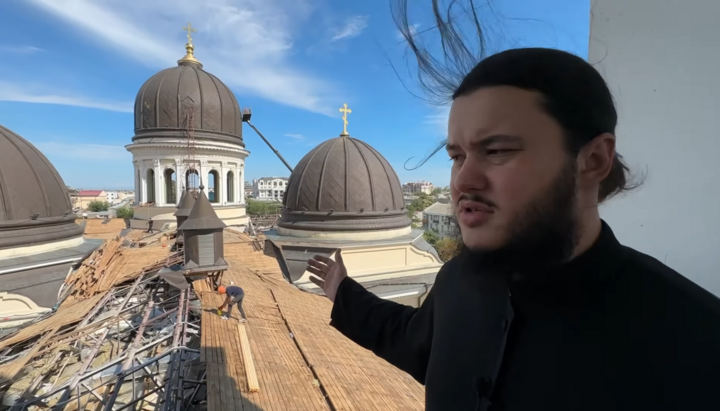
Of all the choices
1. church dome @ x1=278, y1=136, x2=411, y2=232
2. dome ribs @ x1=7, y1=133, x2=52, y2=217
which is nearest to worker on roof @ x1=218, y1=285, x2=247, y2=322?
dome ribs @ x1=7, y1=133, x2=52, y2=217

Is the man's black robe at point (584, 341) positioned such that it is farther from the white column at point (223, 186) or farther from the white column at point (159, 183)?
the white column at point (159, 183)

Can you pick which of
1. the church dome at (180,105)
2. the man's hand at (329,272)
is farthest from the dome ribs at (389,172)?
the man's hand at (329,272)

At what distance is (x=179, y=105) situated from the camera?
1773 centimetres

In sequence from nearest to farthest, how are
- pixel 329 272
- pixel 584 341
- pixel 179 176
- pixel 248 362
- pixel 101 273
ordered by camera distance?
1. pixel 584 341
2. pixel 329 272
3. pixel 248 362
4. pixel 101 273
5. pixel 179 176

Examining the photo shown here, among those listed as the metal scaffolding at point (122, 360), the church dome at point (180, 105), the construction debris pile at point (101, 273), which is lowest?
the metal scaffolding at point (122, 360)

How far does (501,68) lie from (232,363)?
362 centimetres

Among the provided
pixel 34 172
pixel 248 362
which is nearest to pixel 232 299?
pixel 248 362

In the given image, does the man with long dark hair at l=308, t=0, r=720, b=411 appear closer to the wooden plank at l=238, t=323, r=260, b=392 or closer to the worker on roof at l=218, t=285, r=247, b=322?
the wooden plank at l=238, t=323, r=260, b=392

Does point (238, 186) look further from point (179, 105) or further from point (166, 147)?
point (179, 105)

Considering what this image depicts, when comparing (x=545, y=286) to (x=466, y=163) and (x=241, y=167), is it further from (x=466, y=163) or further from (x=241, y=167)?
(x=241, y=167)

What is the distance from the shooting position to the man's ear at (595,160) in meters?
0.88

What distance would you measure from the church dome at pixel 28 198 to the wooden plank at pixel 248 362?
7525mm

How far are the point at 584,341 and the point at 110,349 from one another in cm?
685

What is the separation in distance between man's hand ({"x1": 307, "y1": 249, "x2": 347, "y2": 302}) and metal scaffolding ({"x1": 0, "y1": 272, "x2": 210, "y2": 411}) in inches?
95.5
